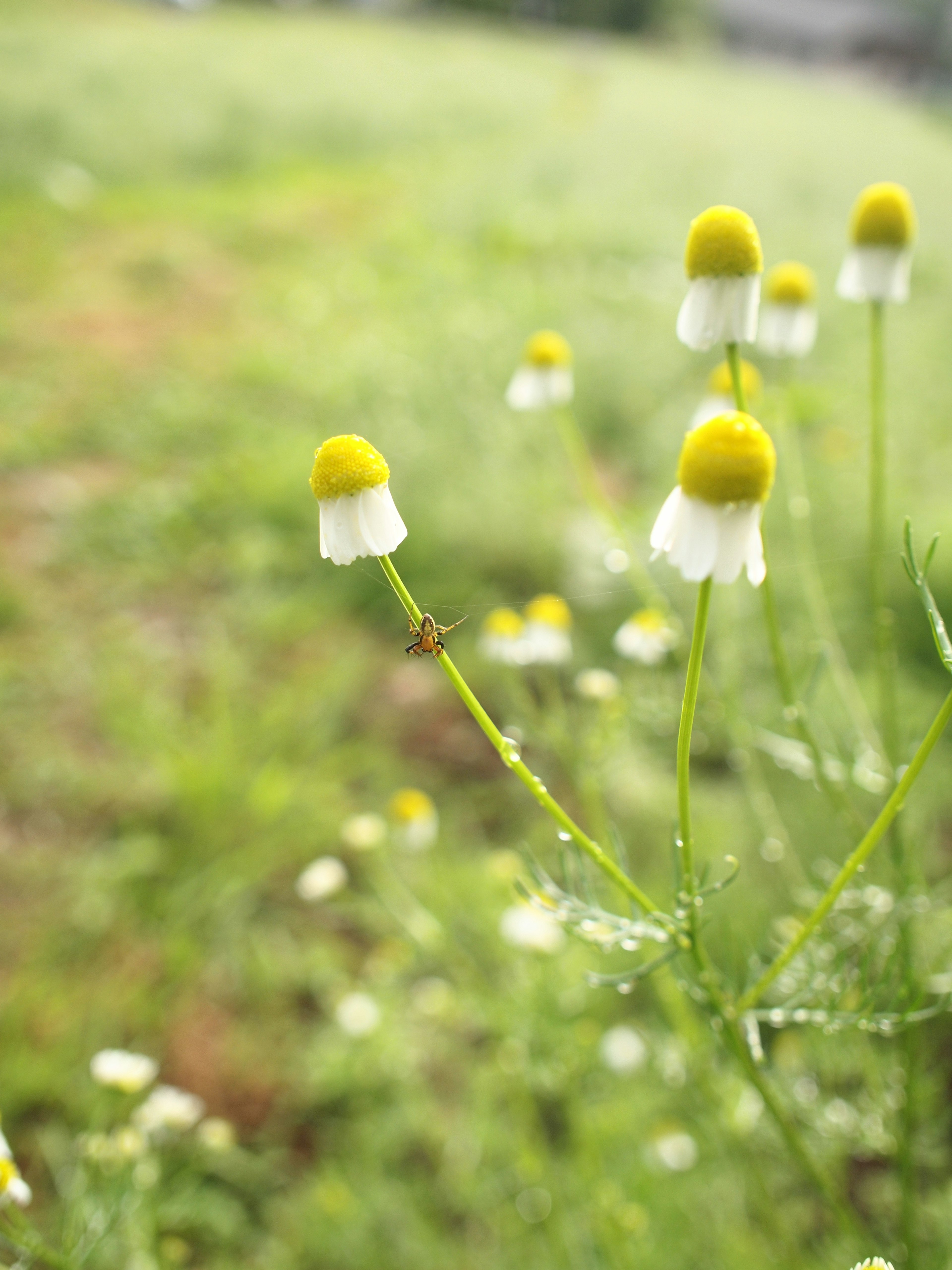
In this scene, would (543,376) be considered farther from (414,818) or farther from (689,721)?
(689,721)

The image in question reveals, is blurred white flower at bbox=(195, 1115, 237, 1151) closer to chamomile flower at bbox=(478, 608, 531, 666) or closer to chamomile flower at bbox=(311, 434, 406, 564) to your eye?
chamomile flower at bbox=(478, 608, 531, 666)

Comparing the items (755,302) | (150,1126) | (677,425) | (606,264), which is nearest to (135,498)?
(677,425)

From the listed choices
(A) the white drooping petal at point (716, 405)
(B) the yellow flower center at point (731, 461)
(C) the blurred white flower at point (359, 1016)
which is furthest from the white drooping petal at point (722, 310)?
(C) the blurred white flower at point (359, 1016)

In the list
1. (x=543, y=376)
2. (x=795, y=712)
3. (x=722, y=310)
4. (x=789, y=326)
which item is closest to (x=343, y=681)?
(x=543, y=376)

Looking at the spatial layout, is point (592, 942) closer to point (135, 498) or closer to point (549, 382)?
point (549, 382)

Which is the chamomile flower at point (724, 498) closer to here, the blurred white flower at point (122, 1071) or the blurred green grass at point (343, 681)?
the blurred green grass at point (343, 681)

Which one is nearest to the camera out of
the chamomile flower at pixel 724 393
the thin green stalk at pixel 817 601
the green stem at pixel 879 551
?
the green stem at pixel 879 551
